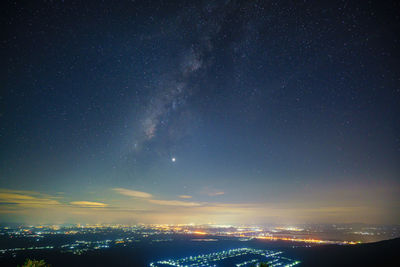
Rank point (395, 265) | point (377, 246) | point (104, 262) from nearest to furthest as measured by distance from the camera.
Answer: point (395, 265), point (104, 262), point (377, 246)

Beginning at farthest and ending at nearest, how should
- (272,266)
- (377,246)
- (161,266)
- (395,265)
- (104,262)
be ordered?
(377,246), (104,262), (161,266), (272,266), (395,265)

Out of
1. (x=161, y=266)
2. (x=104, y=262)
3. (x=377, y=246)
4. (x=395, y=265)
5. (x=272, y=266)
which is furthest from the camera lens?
(x=377, y=246)

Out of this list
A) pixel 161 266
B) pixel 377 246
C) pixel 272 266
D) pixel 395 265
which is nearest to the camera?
pixel 395 265

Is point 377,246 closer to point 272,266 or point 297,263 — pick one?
point 297,263

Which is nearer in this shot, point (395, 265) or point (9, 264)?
point (395, 265)

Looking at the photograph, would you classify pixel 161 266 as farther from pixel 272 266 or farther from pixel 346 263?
pixel 346 263

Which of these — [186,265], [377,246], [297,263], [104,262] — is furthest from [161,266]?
[377,246]

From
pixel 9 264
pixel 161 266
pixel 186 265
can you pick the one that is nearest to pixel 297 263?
pixel 186 265

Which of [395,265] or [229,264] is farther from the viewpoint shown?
[229,264]

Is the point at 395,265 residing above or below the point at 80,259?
above
